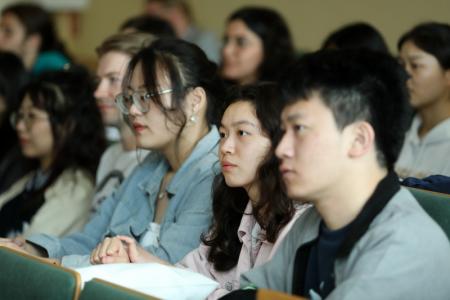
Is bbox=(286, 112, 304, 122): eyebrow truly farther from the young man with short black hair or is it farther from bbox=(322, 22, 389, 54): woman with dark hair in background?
bbox=(322, 22, 389, 54): woman with dark hair in background

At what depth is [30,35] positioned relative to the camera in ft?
17.9

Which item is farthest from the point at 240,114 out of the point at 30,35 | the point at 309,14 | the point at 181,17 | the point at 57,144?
the point at 181,17

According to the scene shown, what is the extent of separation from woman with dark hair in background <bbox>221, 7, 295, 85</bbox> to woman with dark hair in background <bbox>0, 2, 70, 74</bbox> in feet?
4.36

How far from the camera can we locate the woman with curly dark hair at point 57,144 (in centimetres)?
346

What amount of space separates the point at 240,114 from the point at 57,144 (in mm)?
1517

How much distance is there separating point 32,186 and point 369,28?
166cm

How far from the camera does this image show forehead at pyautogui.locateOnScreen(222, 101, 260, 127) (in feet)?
7.27

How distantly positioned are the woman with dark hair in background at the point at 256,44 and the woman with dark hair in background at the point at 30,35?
1.33 m

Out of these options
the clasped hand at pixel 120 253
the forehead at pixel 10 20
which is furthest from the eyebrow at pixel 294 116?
the forehead at pixel 10 20

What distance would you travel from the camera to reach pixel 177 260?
2.43m

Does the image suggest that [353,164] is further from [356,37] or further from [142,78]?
[356,37]

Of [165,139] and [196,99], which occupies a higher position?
[196,99]

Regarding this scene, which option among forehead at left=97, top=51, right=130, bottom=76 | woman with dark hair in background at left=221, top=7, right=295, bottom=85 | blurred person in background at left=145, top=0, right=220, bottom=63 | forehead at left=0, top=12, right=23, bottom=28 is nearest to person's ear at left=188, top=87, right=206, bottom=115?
forehead at left=97, top=51, right=130, bottom=76

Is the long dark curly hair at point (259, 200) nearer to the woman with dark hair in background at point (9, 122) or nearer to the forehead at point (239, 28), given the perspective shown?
the woman with dark hair in background at point (9, 122)
